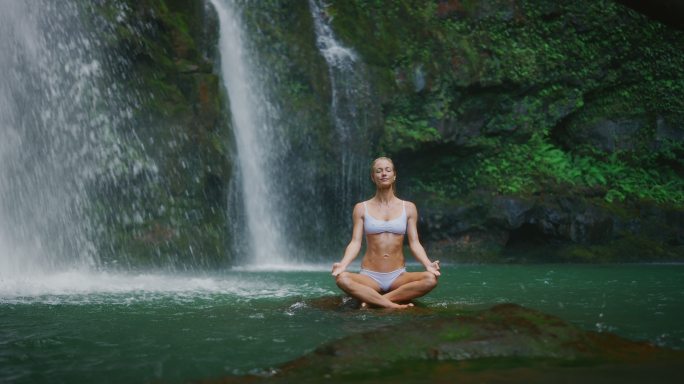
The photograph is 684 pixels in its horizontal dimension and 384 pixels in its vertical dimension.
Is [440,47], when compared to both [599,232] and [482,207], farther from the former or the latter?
[599,232]

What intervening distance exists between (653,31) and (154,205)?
14.6 metres

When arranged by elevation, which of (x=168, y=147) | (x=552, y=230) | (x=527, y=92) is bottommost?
(x=552, y=230)

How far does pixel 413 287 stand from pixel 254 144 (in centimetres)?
1086

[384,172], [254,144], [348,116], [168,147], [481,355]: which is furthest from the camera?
[348,116]

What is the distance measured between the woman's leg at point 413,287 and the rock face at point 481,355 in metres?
1.72

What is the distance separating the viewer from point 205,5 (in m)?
14.4

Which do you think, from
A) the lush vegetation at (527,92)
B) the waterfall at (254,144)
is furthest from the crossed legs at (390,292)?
the lush vegetation at (527,92)

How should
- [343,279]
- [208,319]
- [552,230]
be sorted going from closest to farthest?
[208,319] → [343,279] → [552,230]

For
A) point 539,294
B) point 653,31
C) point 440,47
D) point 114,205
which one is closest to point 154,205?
point 114,205

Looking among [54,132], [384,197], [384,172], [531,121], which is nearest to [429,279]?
[384,197]

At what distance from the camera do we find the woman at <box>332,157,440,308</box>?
19.1 ft

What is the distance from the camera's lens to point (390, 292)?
19.3 ft

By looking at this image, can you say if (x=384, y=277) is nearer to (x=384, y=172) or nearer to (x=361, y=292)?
(x=361, y=292)

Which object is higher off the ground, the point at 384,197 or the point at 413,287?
the point at 384,197
